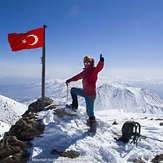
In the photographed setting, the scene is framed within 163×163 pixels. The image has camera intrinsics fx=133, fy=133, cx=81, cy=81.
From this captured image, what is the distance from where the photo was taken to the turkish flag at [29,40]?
9109 millimetres

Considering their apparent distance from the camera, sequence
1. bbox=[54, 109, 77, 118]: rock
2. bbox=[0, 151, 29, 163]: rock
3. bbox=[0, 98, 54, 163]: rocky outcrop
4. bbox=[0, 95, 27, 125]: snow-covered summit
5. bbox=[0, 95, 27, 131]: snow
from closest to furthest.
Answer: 1. bbox=[0, 151, 29, 163]: rock
2. bbox=[0, 98, 54, 163]: rocky outcrop
3. bbox=[54, 109, 77, 118]: rock
4. bbox=[0, 95, 27, 131]: snow
5. bbox=[0, 95, 27, 125]: snow-covered summit

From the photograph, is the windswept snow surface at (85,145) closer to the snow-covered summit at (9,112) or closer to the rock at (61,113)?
the rock at (61,113)

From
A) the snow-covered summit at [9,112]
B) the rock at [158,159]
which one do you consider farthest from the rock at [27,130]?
the snow-covered summit at [9,112]

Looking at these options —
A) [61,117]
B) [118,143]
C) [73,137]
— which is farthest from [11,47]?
[118,143]

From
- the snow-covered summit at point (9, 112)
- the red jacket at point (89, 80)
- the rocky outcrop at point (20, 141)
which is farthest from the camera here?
the snow-covered summit at point (9, 112)

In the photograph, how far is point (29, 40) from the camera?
9.12 meters

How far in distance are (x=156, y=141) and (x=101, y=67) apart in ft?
14.3

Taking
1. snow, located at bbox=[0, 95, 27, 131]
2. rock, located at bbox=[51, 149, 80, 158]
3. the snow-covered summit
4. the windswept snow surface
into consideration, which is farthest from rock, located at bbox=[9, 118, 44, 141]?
the snow-covered summit

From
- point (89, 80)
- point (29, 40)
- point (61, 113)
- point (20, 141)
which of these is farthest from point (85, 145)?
point (29, 40)

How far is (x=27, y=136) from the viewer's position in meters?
5.86

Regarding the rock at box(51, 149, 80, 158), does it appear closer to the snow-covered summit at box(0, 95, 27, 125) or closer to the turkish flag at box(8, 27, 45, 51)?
the turkish flag at box(8, 27, 45, 51)

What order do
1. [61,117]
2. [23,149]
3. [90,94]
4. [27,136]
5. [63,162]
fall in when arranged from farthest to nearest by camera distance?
[61,117], [90,94], [27,136], [23,149], [63,162]

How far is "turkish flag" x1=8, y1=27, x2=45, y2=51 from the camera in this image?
9109 mm

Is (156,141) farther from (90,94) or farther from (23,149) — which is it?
(23,149)
